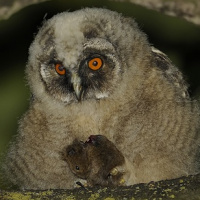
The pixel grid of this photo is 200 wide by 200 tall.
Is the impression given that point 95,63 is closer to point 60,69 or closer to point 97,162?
point 60,69

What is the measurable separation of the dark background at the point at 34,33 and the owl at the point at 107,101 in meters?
0.55

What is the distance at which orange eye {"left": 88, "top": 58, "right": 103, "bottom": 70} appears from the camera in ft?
13.0

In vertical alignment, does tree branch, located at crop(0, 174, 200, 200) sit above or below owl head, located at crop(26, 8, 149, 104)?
below

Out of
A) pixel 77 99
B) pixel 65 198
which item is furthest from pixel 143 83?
pixel 65 198

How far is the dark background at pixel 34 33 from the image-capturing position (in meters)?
5.14

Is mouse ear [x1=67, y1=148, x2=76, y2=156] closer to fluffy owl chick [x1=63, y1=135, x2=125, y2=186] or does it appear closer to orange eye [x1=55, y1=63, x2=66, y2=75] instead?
fluffy owl chick [x1=63, y1=135, x2=125, y2=186]

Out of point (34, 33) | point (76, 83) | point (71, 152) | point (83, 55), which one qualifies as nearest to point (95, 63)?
point (83, 55)

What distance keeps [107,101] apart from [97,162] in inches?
29.5

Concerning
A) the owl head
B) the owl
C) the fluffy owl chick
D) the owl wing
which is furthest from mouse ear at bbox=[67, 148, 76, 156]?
the owl wing

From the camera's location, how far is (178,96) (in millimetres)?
4273

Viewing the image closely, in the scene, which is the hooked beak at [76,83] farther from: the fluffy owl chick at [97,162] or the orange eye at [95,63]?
the fluffy owl chick at [97,162]

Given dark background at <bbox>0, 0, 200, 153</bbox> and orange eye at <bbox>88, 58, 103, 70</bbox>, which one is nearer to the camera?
orange eye at <bbox>88, 58, 103, 70</bbox>

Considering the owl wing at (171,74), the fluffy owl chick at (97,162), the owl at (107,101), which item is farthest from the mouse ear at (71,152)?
the owl wing at (171,74)

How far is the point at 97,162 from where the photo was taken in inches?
144
